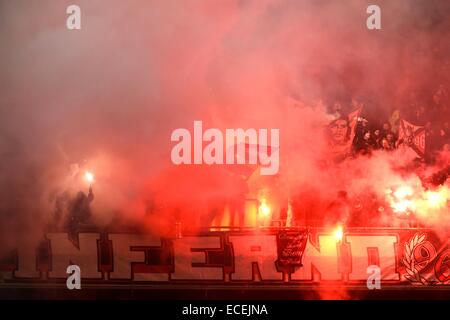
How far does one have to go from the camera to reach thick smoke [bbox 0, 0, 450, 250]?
5457 millimetres

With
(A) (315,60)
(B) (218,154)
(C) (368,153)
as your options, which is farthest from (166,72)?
(C) (368,153)

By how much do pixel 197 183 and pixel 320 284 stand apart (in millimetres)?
1646

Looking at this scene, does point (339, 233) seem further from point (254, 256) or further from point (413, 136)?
point (413, 136)

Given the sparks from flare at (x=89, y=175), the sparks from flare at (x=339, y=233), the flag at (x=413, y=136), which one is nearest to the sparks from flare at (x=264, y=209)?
the sparks from flare at (x=339, y=233)

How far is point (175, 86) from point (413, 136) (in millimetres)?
2513

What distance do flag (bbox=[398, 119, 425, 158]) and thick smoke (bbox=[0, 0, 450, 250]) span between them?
259mm

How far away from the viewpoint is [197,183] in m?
5.50

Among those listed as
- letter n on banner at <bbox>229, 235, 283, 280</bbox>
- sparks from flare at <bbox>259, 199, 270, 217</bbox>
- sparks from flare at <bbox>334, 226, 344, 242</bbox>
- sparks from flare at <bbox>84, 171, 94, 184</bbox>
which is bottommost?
letter n on banner at <bbox>229, 235, 283, 280</bbox>

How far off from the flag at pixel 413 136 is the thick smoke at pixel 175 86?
26cm

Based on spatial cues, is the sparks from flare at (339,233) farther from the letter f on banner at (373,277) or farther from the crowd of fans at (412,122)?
the crowd of fans at (412,122)

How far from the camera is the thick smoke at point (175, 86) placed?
546 cm

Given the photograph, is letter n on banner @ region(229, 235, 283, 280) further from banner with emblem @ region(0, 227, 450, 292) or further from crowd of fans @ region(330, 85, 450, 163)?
crowd of fans @ region(330, 85, 450, 163)

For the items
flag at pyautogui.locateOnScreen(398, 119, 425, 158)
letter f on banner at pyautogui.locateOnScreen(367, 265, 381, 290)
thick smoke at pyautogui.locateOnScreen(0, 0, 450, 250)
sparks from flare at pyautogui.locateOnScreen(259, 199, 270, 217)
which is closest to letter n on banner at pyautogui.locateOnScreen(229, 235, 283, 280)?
sparks from flare at pyautogui.locateOnScreen(259, 199, 270, 217)

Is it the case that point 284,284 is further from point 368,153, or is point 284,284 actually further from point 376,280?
point 368,153
